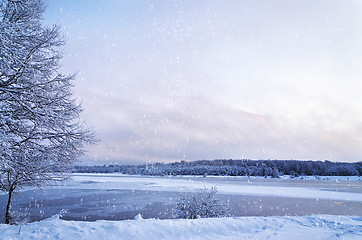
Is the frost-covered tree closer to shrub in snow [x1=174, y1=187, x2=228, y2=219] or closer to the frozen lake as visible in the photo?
the frozen lake

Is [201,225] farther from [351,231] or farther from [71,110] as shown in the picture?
[71,110]

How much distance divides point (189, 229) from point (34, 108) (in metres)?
6.00

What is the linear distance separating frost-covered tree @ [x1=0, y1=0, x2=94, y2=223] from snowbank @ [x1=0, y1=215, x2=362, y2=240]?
1.88m

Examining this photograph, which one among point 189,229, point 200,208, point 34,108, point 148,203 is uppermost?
point 34,108

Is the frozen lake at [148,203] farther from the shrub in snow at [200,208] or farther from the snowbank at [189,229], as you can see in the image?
the shrub in snow at [200,208]

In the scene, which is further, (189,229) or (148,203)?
(148,203)

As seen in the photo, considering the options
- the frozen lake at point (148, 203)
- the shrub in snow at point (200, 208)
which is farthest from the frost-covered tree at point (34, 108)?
the shrub in snow at point (200, 208)

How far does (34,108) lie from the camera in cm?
755

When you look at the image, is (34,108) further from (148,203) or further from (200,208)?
(148,203)

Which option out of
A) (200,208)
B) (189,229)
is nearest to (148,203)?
(200,208)

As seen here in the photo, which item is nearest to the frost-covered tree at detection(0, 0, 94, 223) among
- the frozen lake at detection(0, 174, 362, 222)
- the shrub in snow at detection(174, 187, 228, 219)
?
the frozen lake at detection(0, 174, 362, 222)

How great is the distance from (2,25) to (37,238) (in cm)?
520

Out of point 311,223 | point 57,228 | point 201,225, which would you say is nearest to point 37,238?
point 57,228

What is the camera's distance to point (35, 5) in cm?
911
